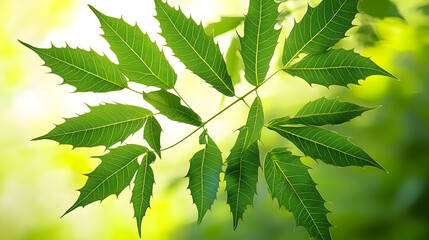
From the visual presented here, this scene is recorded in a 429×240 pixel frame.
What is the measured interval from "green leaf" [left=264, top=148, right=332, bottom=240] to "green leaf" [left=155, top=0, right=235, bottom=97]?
0.25 ft

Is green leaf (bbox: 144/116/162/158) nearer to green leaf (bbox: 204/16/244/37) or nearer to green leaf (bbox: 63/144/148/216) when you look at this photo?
green leaf (bbox: 63/144/148/216)

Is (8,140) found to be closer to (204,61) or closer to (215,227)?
(215,227)

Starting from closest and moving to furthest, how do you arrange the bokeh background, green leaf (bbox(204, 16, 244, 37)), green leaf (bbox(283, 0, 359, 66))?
green leaf (bbox(283, 0, 359, 66)), green leaf (bbox(204, 16, 244, 37)), the bokeh background

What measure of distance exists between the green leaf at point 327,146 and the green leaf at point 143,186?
9 cm

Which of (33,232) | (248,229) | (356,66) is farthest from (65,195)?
(356,66)

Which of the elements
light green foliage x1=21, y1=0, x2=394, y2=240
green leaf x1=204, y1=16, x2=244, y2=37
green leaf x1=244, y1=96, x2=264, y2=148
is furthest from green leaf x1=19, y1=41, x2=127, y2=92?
green leaf x1=204, y1=16, x2=244, y2=37

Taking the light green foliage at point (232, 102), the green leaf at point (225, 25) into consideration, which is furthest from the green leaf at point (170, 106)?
the green leaf at point (225, 25)

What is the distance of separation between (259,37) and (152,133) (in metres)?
0.10

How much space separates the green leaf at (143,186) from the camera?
287 mm

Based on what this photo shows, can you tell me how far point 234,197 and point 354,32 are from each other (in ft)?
1.33

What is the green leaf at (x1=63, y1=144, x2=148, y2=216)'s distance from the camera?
276 millimetres

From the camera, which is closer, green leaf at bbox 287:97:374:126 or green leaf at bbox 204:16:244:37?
green leaf at bbox 287:97:374:126

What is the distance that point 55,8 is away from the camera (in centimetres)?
115

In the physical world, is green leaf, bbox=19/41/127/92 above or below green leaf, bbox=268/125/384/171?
above
